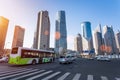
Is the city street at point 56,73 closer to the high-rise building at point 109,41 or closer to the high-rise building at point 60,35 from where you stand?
the high-rise building at point 60,35

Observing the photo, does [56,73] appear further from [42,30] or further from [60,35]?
[60,35]

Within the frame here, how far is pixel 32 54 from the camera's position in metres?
20.9

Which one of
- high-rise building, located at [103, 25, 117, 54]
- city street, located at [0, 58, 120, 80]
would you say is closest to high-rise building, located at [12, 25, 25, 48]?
city street, located at [0, 58, 120, 80]

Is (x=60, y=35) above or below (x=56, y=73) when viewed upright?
above

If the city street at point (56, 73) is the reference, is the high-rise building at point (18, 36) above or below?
above

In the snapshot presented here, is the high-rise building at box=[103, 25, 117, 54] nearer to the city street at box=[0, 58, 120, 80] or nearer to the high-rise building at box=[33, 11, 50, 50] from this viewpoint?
the high-rise building at box=[33, 11, 50, 50]

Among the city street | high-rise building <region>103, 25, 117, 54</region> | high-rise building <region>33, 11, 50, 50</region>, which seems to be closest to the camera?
the city street

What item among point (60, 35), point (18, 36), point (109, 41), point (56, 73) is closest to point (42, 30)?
point (18, 36)

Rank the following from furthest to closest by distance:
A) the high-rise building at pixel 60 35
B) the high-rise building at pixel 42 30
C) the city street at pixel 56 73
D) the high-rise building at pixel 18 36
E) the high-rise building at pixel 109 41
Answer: the high-rise building at pixel 60 35
the high-rise building at pixel 109 41
the high-rise building at pixel 42 30
the high-rise building at pixel 18 36
the city street at pixel 56 73

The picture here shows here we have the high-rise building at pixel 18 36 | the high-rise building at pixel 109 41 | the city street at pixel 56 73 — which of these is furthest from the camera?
the high-rise building at pixel 109 41

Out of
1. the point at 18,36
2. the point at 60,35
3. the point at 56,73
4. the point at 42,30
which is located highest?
the point at 60,35

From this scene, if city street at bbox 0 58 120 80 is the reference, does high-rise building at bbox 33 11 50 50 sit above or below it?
above

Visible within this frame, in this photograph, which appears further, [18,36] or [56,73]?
[18,36]

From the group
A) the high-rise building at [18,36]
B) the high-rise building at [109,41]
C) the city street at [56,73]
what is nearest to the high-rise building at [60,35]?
the high-rise building at [18,36]
